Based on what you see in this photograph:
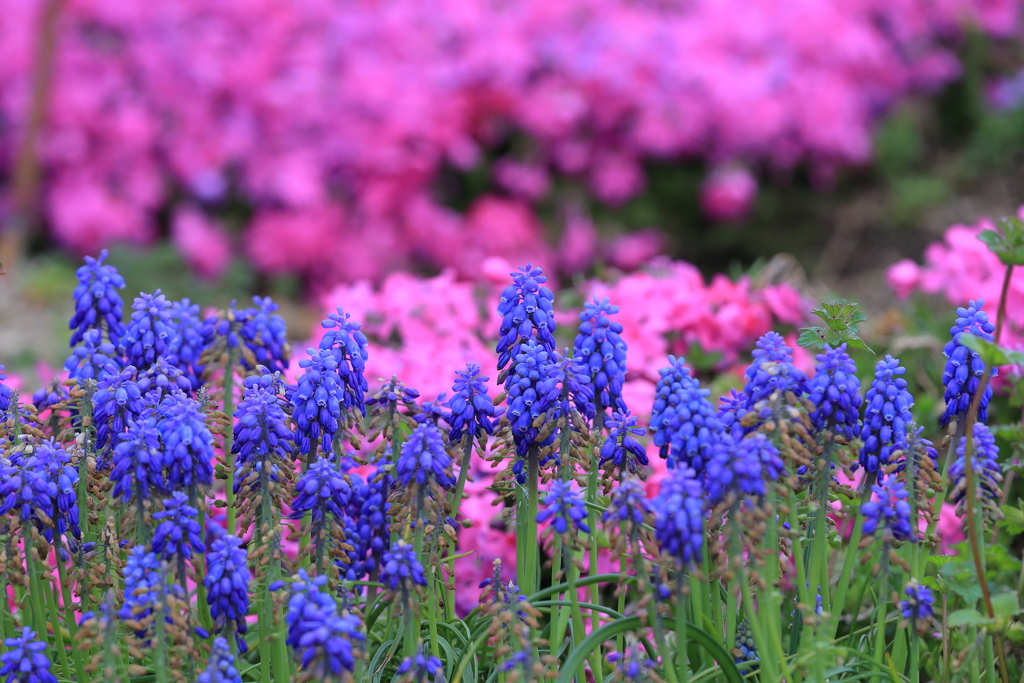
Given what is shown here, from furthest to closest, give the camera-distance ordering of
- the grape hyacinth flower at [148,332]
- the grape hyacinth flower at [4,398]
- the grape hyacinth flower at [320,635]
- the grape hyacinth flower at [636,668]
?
the grape hyacinth flower at [148,332] → the grape hyacinth flower at [4,398] → the grape hyacinth flower at [636,668] → the grape hyacinth flower at [320,635]

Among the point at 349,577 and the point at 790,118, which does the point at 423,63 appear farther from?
the point at 349,577

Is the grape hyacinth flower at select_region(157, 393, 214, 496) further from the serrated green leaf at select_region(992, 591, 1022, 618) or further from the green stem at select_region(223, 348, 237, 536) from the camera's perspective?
the serrated green leaf at select_region(992, 591, 1022, 618)

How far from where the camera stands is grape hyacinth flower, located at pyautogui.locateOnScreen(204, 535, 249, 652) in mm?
1512

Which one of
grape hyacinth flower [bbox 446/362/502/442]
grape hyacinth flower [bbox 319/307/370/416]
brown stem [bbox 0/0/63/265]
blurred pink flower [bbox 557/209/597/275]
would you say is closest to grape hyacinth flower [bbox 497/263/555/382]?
grape hyacinth flower [bbox 446/362/502/442]

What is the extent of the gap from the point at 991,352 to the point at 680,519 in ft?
1.75

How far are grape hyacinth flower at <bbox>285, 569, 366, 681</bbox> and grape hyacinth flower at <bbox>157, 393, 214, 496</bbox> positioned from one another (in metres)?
0.28

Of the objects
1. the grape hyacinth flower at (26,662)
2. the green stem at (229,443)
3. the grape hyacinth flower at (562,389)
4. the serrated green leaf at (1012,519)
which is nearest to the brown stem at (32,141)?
the green stem at (229,443)

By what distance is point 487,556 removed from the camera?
253cm

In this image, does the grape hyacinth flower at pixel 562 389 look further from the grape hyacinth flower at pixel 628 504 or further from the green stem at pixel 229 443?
the green stem at pixel 229 443

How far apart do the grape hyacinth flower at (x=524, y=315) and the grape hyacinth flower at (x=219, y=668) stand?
2.10ft

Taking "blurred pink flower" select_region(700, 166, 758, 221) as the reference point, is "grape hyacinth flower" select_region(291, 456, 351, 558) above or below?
below

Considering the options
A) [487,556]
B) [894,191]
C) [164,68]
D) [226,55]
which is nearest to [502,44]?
[226,55]

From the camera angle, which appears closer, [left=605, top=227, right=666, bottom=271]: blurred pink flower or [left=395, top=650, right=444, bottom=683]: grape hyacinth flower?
[left=395, top=650, right=444, bottom=683]: grape hyacinth flower

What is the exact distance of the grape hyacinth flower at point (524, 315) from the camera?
A: 175 centimetres
